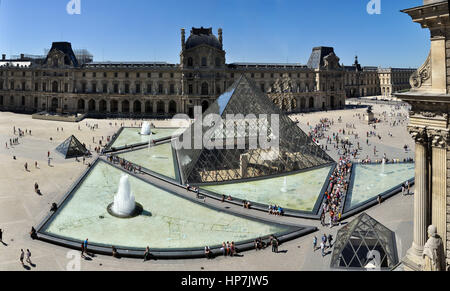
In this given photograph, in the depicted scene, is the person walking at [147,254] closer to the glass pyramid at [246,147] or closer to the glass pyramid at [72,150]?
the glass pyramid at [246,147]

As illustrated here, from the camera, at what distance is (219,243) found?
653 inches

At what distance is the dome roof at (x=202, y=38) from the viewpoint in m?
68.6

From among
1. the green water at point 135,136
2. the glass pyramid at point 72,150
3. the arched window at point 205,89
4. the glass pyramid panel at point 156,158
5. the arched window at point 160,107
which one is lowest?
Result: the glass pyramid panel at point 156,158

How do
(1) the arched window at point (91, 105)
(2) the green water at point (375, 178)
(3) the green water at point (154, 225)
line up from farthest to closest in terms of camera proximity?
(1) the arched window at point (91, 105)
(2) the green water at point (375, 178)
(3) the green water at point (154, 225)

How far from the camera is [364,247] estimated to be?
52.5ft

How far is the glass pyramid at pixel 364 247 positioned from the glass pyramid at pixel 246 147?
39.1 ft

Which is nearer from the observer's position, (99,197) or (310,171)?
(99,197)

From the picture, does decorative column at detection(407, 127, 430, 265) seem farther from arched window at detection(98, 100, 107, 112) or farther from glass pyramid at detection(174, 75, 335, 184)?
arched window at detection(98, 100, 107, 112)

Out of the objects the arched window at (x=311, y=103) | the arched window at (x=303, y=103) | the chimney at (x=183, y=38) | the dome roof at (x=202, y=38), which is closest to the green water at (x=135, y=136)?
the chimney at (x=183, y=38)

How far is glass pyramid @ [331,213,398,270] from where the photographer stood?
48.0ft

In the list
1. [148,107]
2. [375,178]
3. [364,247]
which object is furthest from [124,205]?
[148,107]
